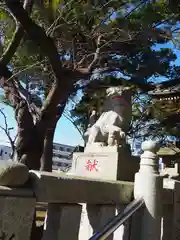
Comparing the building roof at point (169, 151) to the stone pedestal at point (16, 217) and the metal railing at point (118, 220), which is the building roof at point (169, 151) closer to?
the metal railing at point (118, 220)

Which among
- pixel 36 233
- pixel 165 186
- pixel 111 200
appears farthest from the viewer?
pixel 36 233

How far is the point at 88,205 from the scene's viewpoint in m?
2.82

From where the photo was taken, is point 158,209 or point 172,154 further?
point 172,154

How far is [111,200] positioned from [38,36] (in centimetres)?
355

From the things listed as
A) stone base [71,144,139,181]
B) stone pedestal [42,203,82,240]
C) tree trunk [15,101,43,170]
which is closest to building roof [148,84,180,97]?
tree trunk [15,101,43,170]

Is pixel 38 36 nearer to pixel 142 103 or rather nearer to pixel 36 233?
pixel 36 233

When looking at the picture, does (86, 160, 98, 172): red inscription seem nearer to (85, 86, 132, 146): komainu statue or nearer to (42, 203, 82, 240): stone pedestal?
(85, 86, 132, 146): komainu statue

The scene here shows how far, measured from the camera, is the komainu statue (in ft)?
12.9

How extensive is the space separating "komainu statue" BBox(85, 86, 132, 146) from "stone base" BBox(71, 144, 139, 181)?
173 millimetres

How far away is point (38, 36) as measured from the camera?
5188 millimetres

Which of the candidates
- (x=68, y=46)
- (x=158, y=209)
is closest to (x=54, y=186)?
(x=158, y=209)

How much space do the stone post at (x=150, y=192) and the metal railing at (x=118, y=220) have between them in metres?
0.10

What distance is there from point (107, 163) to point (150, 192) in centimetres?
71

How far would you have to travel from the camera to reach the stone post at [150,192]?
302cm
